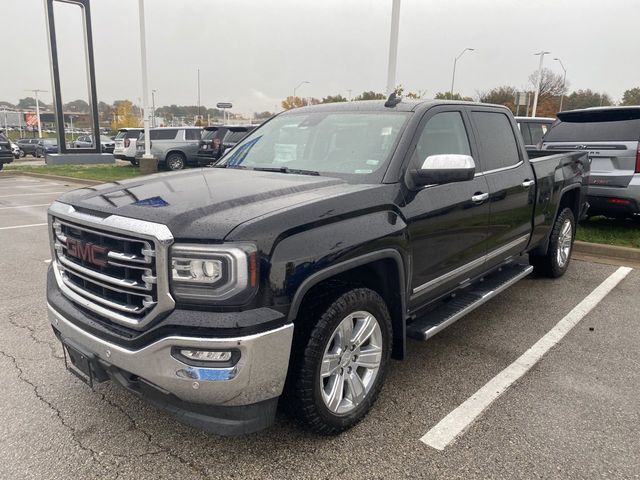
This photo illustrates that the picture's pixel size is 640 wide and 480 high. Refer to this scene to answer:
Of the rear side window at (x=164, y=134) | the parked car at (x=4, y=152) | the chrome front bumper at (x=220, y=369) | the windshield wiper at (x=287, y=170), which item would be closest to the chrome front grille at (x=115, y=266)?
the chrome front bumper at (x=220, y=369)

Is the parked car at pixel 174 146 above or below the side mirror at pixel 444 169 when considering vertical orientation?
below

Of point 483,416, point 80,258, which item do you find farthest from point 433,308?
point 80,258

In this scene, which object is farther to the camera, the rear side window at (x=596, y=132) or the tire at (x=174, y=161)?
the tire at (x=174, y=161)

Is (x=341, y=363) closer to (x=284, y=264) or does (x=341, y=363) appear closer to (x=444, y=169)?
(x=284, y=264)

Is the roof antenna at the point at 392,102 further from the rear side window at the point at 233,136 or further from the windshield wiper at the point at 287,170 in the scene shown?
the rear side window at the point at 233,136

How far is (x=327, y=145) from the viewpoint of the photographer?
3.59 meters

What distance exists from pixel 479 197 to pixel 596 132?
4.60 meters

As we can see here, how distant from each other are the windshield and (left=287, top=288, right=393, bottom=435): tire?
0.84m

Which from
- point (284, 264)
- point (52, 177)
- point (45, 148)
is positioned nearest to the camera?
point (284, 264)

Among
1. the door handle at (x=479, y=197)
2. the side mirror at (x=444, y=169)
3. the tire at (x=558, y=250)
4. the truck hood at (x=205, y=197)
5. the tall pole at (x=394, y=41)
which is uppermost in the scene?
the tall pole at (x=394, y=41)

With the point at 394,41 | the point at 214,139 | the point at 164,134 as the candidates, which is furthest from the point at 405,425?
the point at 164,134

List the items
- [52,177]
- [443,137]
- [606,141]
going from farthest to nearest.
Answer: 1. [52,177]
2. [606,141]
3. [443,137]

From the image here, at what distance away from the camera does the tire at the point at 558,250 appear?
5.52 m

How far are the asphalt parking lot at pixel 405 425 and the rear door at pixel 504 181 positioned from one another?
2.71 ft
